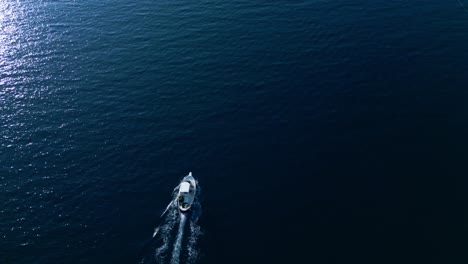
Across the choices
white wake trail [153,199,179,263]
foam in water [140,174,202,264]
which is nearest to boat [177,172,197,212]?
foam in water [140,174,202,264]

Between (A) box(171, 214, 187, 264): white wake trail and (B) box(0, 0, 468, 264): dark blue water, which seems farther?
(B) box(0, 0, 468, 264): dark blue water

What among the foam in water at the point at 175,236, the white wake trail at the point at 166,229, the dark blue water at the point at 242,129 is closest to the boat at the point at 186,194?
the foam in water at the point at 175,236

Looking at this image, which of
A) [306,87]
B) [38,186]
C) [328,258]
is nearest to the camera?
[328,258]

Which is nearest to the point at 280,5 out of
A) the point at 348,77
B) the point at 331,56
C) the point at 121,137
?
the point at 331,56

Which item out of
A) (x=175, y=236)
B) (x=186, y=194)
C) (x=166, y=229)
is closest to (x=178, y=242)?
(x=175, y=236)

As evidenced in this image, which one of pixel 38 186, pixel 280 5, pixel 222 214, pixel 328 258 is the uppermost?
pixel 280 5

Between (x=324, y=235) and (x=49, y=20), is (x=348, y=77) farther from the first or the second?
(x=49, y=20)

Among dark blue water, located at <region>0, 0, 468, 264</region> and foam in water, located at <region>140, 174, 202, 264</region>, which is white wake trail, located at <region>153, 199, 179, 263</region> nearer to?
foam in water, located at <region>140, 174, 202, 264</region>

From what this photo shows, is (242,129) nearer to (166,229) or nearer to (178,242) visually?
(166,229)
